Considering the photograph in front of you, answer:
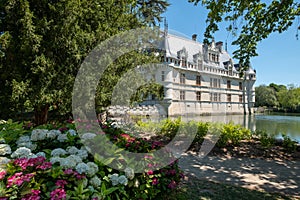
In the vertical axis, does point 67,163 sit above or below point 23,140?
below

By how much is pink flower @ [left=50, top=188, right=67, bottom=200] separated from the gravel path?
305 centimetres

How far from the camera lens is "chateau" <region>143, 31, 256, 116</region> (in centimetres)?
2258

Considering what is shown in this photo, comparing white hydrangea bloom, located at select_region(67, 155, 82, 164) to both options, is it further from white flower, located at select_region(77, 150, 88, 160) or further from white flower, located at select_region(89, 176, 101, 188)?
white flower, located at select_region(89, 176, 101, 188)

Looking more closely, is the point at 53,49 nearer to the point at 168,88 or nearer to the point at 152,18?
the point at 152,18

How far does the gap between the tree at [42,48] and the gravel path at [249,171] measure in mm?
4374

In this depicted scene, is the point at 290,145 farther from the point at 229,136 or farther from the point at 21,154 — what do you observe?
the point at 21,154

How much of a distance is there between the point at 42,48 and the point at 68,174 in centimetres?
528

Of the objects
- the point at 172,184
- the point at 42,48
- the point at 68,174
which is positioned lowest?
the point at 172,184

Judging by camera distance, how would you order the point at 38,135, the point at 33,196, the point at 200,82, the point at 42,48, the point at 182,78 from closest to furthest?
the point at 33,196, the point at 38,135, the point at 42,48, the point at 182,78, the point at 200,82

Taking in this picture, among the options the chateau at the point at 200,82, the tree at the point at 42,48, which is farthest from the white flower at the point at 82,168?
the chateau at the point at 200,82

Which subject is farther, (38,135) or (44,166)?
(38,135)

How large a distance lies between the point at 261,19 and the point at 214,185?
4422 mm

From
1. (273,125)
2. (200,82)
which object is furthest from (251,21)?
(200,82)

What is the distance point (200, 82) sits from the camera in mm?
27000
